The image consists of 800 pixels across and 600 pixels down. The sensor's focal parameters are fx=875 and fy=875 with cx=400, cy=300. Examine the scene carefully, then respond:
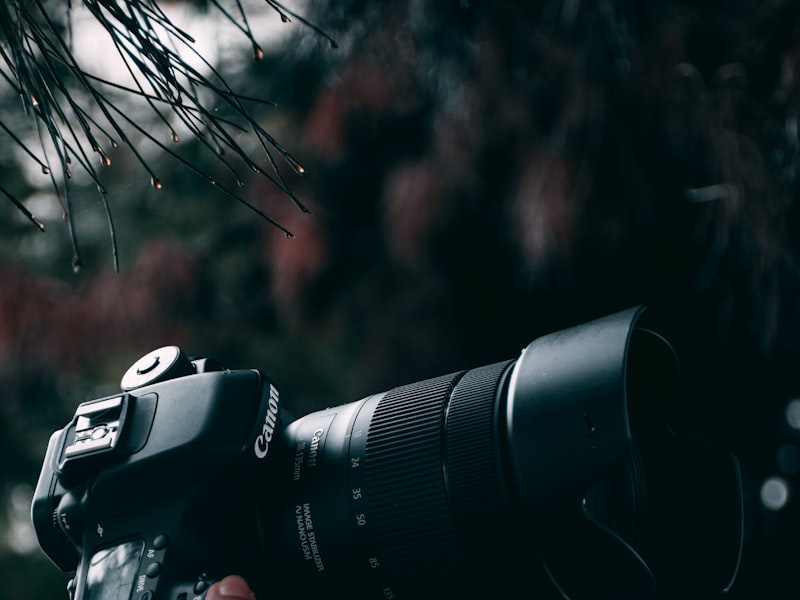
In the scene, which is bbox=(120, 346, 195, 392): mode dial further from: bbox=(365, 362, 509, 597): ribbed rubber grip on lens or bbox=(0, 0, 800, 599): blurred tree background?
bbox=(0, 0, 800, 599): blurred tree background

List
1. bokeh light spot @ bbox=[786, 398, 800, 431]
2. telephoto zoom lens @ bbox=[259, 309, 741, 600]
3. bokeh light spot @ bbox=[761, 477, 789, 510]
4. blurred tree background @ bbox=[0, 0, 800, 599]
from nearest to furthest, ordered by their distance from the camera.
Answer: telephoto zoom lens @ bbox=[259, 309, 741, 600] → blurred tree background @ bbox=[0, 0, 800, 599] → bokeh light spot @ bbox=[761, 477, 789, 510] → bokeh light spot @ bbox=[786, 398, 800, 431]

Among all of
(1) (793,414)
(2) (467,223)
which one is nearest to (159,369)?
(2) (467,223)

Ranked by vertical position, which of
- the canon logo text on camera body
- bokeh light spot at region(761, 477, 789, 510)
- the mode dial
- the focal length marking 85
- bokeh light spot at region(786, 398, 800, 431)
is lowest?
bokeh light spot at region(761, 477, 789, 510)

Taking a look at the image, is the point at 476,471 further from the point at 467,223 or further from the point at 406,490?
the point at 467,223

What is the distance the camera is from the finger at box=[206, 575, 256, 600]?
2.03 ft

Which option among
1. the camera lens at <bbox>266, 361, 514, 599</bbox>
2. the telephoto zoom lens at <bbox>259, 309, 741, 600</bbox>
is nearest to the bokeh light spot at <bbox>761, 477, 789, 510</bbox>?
the telephoto zoom lens at <bbox>259, 309, 741, 600</bbox>

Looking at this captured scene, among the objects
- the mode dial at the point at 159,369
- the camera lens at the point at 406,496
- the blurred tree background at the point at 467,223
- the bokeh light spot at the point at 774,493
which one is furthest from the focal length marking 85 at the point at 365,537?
the bokeh light spot at the point at 774,493

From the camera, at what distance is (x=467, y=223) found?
145 cm

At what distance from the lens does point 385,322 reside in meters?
1.61

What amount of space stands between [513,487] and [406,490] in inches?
3.4

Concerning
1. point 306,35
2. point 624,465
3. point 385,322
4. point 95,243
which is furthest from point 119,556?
point 95,243

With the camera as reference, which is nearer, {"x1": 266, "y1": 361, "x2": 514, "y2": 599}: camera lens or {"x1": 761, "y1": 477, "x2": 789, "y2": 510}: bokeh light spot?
{"x1": 266, "y1": 361, "x2": 514, "y2": 599}: camera lens

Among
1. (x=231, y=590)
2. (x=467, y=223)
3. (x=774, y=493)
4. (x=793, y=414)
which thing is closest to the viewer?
(x=231, y=590)

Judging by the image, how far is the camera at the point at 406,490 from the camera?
1.97 feet
